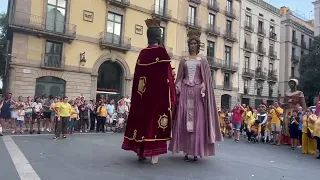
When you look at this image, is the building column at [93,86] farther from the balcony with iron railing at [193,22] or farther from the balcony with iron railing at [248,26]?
the balcony with iron railing at [248,26]

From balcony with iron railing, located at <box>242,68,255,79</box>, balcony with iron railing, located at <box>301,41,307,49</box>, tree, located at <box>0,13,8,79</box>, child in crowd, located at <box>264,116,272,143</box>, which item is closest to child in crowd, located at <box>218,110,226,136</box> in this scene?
child in crowd, located at <box>264,116,272,143</box>

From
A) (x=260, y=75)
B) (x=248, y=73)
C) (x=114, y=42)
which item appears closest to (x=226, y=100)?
(x=248, y=73)

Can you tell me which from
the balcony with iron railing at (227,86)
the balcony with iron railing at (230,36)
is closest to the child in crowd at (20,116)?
the balcony with iron railing at (227,86)

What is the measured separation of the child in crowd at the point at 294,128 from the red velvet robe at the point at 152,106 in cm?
644

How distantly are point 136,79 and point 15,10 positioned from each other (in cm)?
1850

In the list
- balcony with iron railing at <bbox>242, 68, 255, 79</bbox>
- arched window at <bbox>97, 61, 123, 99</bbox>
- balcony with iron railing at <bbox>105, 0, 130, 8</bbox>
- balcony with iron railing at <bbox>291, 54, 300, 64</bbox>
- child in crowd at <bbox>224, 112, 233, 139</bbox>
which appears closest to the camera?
child in crowd at <bbox>224, 112, 233, 139</bbox>

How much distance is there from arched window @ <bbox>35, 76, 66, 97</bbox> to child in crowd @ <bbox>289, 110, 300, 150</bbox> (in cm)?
1722

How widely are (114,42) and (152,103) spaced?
2060cm

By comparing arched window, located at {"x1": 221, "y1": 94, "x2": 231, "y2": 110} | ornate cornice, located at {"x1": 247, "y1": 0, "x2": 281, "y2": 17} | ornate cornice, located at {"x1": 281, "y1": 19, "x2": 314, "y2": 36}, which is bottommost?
arched window, located at {"x1": 221, "y1": 94, "x2": 231, "y2": 110}

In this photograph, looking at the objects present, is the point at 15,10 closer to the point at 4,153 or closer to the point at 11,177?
the point at 4,153

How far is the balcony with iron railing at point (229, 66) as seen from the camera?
3457cm

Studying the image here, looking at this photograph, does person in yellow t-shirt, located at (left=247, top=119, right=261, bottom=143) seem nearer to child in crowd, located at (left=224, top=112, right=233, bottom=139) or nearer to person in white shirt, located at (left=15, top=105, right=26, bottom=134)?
child in crowd, located at (left=224, top=112, right=233, bottom=139)

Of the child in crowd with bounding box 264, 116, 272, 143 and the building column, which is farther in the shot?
the building column

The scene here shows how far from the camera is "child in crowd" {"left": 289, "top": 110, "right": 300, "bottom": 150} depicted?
9.75m
